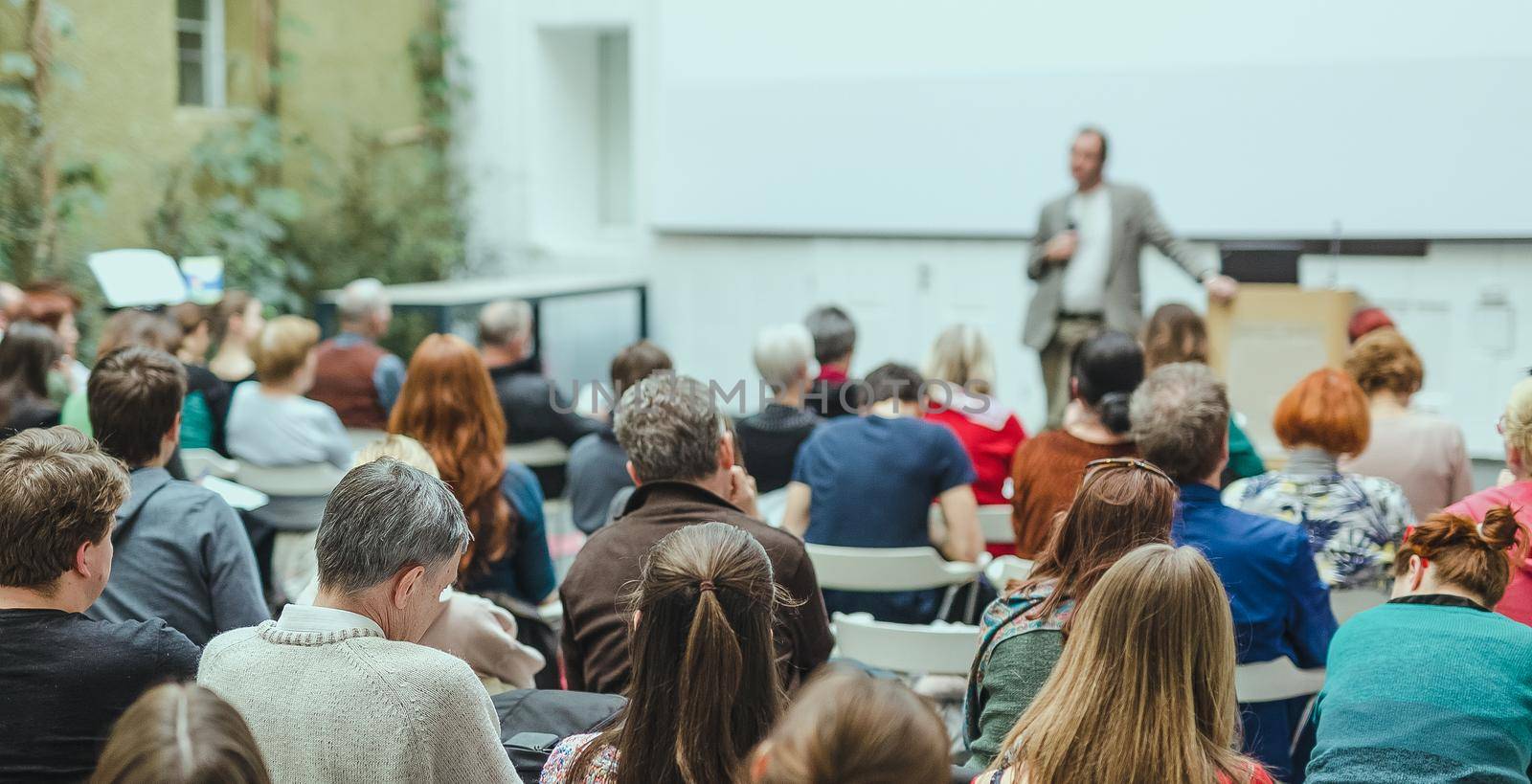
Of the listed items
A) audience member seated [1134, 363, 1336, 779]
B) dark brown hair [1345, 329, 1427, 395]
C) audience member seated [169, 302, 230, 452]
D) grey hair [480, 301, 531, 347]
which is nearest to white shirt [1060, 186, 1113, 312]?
dark brown hair [1345, 329, 1427, 395]

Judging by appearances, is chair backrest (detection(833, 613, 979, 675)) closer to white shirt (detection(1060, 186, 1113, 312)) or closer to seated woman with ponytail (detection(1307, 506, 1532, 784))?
seated woman with ponytail (detection(1307, 506, 1532, 784))

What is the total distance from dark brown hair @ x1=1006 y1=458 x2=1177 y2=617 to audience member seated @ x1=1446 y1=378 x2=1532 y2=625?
2.60 ft

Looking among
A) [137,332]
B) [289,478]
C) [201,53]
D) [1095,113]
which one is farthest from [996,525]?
[201,53]

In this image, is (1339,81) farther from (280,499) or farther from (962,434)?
(280,499)

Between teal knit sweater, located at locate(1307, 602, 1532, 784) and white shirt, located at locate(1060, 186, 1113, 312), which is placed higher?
white shirt, located at locate(1060, 186, 1113, 312)

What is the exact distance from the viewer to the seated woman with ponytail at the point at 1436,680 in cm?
205

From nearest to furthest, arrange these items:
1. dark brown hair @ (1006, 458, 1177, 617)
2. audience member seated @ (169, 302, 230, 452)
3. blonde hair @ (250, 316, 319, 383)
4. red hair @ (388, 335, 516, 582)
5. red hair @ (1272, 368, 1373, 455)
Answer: dark brown hair @ (1006, 458, 1177, 617) → red hair @ (388, 335, 516, 582) → red hair @ (1272, 368, 1373, 455) → blonde hair @ (250, 316, 319, 383) → audience member seated @ (169, 302, 230, 452)

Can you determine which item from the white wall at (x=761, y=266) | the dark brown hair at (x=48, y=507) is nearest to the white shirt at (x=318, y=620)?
the dark brown hair at (x=48, y=507)

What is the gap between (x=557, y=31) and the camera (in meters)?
9.33

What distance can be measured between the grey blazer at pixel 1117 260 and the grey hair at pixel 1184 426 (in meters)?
3.25

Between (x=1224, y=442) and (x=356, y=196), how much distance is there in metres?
6.99

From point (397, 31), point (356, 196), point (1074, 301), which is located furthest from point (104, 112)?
→ point (1074, 301)

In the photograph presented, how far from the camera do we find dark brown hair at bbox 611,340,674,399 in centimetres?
384

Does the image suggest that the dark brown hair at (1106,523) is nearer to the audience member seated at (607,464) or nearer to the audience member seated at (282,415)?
the audience member seated at (607,464)
